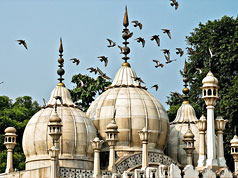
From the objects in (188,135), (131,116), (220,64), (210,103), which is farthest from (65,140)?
(220,64)

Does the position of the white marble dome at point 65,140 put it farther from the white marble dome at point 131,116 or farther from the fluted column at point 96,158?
the fluted column at point 96,158

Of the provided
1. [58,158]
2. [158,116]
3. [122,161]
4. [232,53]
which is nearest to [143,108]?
[158,116]

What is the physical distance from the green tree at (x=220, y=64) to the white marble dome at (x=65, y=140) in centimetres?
1220

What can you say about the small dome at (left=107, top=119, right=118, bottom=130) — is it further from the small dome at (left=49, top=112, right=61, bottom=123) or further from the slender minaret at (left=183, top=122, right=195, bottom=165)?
the slender minaret at (left=183, top=122, right=195, bottom=165)

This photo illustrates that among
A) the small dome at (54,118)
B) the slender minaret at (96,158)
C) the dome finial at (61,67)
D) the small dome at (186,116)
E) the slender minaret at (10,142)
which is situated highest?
the dome finial at (61,67)

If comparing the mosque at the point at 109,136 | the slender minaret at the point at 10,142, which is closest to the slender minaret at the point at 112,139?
the mosque at the point at 109,136

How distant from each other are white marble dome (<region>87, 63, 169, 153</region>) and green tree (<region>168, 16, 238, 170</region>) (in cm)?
925

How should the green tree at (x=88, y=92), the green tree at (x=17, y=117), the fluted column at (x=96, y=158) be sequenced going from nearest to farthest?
the fluted column at (x=96, y=158) → the green tree at (x=17, y=117) → the green tree at (x=88, y=92)

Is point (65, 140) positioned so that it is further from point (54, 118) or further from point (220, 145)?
point (220, 145)

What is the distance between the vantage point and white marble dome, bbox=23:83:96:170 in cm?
3634

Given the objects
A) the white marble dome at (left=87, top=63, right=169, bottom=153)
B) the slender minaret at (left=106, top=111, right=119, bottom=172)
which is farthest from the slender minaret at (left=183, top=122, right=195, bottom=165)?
the slender minaret at (left=106, top=111, right=119, bottom=172)

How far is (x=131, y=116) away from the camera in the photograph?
37.8 m

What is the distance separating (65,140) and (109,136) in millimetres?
2477

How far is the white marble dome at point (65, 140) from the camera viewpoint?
3634 cm
